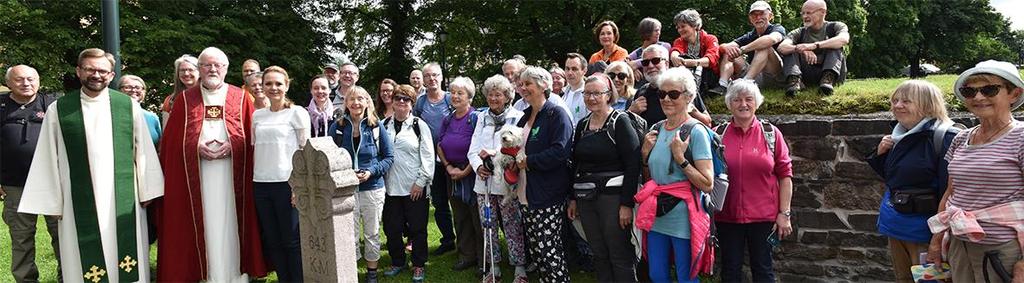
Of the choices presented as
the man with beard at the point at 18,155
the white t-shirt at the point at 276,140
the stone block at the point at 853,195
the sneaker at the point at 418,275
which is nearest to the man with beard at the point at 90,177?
the man with beard at the point at 18,155

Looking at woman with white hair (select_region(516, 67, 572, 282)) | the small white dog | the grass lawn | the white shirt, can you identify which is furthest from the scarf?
woman with white hair (select_region(516, 67, 572, 282))

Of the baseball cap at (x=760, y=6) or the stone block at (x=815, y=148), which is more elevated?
the baseball cap at (x=760, y=6)

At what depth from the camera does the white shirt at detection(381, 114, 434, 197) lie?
5.68m

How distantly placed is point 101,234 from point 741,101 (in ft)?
14.9

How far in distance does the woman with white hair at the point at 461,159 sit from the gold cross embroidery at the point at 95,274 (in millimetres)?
2679

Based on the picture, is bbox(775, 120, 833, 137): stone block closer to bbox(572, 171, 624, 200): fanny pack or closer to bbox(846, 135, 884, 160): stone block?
bbox(846, 135, 884, 160): stone block

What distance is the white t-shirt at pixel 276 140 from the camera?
4.92m

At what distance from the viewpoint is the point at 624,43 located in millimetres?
18625

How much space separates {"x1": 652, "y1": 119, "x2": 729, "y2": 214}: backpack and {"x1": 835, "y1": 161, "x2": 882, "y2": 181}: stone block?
4.84ft

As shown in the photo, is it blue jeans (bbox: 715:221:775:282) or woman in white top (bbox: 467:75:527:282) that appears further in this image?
woman in white top (bbox: 467:75:527:282)

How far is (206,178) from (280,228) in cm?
66

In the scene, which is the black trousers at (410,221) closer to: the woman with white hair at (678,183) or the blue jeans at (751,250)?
the woman with white hair at (678,183)

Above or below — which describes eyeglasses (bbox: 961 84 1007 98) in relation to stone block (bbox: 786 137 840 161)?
above

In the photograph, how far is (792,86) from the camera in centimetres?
575
